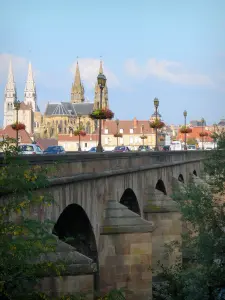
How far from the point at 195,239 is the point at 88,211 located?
14.2 feet

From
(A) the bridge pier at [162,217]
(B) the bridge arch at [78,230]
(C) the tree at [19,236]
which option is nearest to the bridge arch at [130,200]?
(A) the bridge pier at [162,217]

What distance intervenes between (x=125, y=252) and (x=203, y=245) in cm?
286

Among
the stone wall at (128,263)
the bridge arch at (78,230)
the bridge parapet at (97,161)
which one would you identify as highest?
the bridge parapet at (97,161)

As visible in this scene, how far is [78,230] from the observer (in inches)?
958

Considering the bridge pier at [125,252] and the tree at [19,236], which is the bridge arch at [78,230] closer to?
the bridge pier at [125,252]

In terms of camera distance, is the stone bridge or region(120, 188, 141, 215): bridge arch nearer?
the stone bridge

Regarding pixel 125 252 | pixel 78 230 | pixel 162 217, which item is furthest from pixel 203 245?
pixel 162 217

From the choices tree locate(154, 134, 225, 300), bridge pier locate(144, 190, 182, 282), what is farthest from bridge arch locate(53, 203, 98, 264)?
bridge pier locate(144, 190, 182, 282)

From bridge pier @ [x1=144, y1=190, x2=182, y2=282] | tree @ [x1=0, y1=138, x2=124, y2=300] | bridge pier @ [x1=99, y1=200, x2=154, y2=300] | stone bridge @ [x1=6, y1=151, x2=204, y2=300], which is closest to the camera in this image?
tree @ [x1=0, y1=138, x2=124, y2=300]

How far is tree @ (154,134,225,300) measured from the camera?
24859mm

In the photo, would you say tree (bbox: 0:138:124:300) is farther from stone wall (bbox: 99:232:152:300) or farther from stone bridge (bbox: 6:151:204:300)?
stone wall (bbox: 99:232:152:300)

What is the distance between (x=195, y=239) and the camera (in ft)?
86.4

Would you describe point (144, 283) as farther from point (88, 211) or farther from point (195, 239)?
point (88, 211)

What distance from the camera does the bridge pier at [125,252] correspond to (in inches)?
1037
